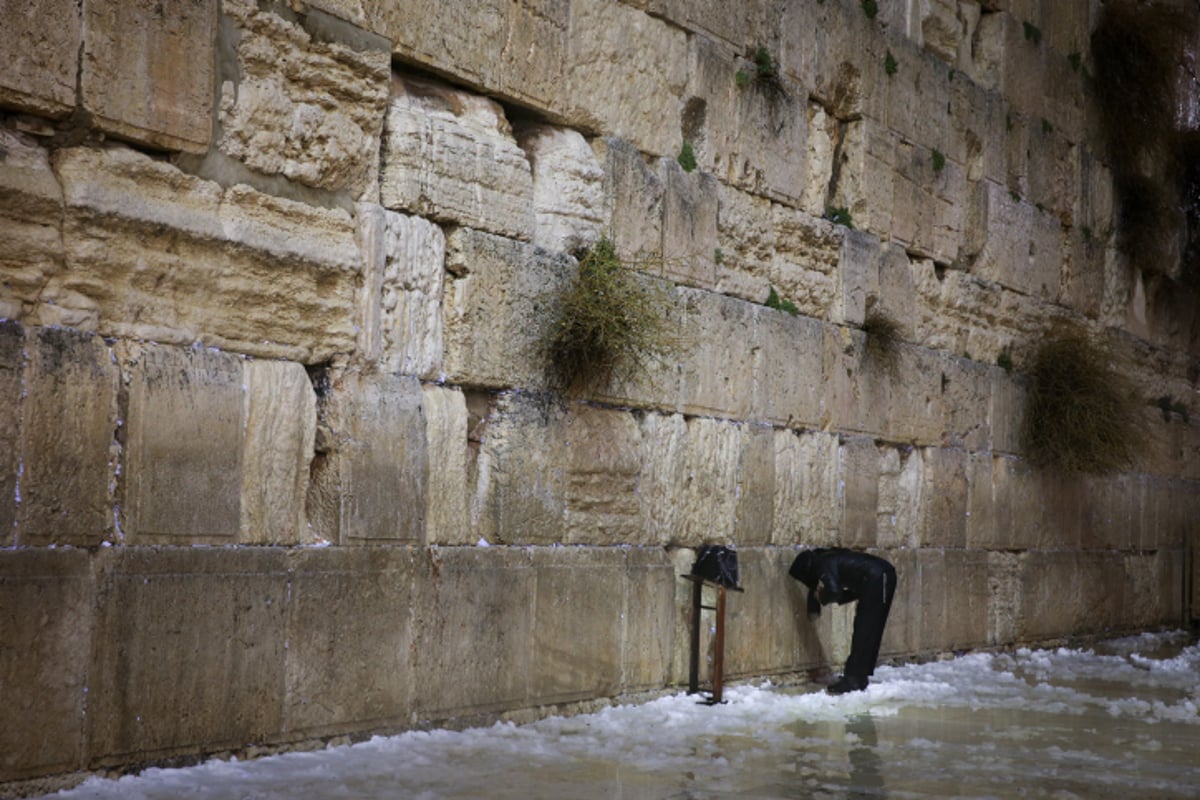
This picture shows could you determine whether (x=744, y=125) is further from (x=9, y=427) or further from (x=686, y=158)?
(x=9, y=427)

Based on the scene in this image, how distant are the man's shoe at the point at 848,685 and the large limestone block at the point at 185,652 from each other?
3474 mm

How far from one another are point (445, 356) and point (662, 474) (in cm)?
159

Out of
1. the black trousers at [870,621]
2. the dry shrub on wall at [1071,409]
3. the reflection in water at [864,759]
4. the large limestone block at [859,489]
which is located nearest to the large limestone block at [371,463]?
the reflection in water at [864,759]

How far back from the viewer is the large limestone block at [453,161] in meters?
5.60

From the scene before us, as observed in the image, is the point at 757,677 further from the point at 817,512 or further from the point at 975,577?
the point at 975,577

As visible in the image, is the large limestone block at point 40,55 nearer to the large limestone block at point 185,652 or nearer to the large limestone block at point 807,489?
the large limestone block at point 185,652

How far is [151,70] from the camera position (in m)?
4.62

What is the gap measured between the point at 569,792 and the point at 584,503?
1978mm

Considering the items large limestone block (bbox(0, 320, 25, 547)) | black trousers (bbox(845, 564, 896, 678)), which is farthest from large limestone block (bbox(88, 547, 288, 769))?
black trousers (bbox(845, 564, 896, 678))

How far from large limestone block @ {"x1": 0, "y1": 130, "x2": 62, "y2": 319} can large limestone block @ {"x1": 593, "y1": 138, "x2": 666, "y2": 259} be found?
2.81m

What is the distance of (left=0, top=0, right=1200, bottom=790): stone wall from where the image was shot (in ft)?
14.4

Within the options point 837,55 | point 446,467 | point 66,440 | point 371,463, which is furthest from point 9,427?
point 837,55

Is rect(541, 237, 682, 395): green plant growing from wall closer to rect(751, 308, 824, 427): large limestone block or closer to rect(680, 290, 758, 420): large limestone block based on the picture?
rect(680, 290, 758, 420): large limestone block

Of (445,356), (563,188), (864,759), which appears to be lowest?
(864,759)
